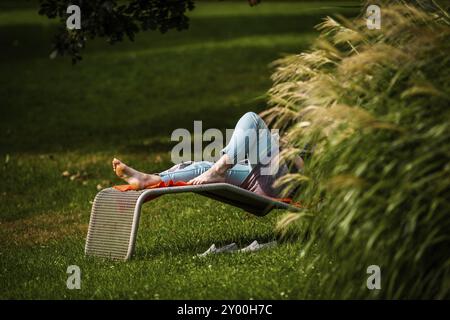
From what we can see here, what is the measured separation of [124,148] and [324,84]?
796 centimetres

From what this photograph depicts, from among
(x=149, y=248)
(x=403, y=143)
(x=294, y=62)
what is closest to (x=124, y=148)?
(x=149, y=248)

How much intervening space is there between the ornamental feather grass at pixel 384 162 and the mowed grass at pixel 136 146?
18.4 inches

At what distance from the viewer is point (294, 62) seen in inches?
244

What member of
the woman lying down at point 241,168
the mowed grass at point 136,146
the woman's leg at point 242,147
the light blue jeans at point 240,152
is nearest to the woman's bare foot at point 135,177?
the woman lying down at point 241,168

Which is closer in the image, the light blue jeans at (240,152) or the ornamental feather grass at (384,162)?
the ornamental feather grass at (384,162)

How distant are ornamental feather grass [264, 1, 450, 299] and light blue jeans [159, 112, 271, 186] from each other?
4.76 ft

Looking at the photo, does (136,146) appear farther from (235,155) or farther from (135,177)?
(235,155)

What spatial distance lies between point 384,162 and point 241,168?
102 inches

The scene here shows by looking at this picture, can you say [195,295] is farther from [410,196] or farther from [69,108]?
[69,108]

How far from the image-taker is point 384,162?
4.97m

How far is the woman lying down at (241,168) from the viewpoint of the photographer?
7.18 meters

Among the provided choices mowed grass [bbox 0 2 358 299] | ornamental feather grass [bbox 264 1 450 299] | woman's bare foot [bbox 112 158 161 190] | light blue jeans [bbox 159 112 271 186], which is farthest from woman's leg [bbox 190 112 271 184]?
ornamental feather grass [bbox 264 1 450 299]

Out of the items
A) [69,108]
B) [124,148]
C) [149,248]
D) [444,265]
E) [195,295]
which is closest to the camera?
[444,265]

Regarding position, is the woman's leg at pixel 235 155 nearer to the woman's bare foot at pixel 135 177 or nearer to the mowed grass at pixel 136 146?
the woman's bare foot at pixel 135 177
